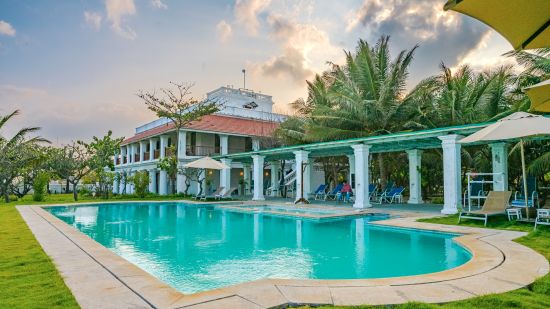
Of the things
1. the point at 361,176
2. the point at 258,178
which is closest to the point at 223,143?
the point at 258,178

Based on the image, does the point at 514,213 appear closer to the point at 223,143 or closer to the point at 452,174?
the point at 452,174

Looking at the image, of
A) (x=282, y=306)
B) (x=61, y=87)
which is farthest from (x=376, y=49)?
(x=282, y=306)

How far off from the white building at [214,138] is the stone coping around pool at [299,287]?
19955mm

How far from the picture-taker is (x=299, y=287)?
163 inches

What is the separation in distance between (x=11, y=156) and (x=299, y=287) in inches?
960

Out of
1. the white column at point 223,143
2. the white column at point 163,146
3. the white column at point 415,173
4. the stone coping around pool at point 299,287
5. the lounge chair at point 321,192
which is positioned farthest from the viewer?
the white column at point 163,146

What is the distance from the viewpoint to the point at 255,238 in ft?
31.6

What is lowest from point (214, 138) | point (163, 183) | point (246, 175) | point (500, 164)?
point (163, 183)

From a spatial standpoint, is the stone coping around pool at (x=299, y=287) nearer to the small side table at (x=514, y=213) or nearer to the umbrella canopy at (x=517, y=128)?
the umbrella canopy at (x=517, y=128)

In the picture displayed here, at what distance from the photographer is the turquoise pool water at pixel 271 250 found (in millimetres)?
6011

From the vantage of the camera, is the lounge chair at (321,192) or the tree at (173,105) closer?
the lounge chair at (321,192)

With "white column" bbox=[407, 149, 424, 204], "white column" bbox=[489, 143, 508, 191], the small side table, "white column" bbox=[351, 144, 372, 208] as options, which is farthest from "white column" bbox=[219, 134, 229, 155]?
the small side table

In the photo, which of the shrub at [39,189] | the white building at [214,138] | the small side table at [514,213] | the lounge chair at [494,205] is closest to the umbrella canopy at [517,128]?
the lounge chair at [494,205]

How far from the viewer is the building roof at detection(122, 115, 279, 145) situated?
2827cm
